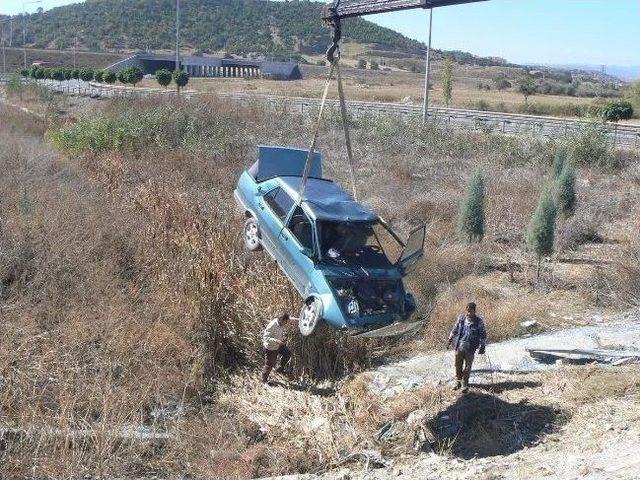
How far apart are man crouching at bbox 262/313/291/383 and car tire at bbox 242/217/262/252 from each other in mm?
1342

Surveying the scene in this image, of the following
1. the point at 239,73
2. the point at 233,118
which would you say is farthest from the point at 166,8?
the point at 233,118

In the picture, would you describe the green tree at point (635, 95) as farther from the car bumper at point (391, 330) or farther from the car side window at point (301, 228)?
the car bumper at point (391, 330)

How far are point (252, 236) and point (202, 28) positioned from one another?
411 feet

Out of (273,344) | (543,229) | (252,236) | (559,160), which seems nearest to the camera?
(273,344)

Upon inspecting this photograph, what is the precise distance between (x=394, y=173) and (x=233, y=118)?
8743 mm

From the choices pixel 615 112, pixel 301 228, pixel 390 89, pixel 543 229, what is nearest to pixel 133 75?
pixel 390 89

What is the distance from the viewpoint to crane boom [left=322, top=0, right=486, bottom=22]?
8.77 metres

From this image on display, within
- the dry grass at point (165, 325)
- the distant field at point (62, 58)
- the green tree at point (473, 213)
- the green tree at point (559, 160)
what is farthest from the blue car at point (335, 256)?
the distant field at point (62, 58)

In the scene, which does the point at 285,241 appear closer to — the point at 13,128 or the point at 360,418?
the point at 360,418

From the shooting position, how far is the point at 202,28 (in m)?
130

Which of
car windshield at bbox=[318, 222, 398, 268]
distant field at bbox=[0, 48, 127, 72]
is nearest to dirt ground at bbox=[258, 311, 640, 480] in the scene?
car windshield at bbox=[318, 222, 398, 268]

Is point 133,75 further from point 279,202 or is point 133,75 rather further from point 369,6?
point 369,6

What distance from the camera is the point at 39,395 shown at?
9633mm

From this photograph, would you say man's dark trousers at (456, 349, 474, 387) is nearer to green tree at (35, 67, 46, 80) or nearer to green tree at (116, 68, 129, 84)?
green tree at (116, 68, 129, 84)
